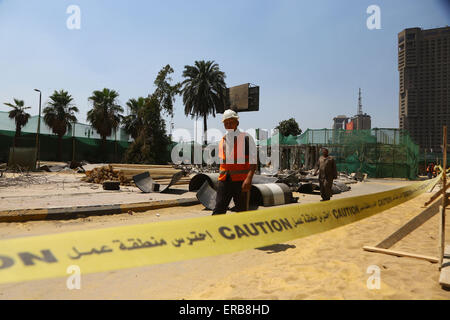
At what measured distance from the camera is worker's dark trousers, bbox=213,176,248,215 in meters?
4.24

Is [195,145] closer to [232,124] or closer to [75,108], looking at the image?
[75,108]

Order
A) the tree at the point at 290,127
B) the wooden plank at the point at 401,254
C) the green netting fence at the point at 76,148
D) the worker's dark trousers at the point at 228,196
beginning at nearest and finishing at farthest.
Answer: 1. the wooden plank at the point at 401,254
2. the worker's dark trousers at the point at 228,196
3. the green netting fence at the point at 76,148
4. the tree at the point at 290,127

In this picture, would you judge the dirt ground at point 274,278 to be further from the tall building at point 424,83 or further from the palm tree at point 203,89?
the palm tree at point 203,89

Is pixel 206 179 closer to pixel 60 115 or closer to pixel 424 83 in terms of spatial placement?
pixel 60 115

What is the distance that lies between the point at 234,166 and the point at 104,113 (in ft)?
120

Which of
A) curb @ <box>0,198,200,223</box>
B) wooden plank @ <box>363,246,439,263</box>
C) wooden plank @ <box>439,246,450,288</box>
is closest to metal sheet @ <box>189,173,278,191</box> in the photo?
curb @ <box>0,198,200,223</box>

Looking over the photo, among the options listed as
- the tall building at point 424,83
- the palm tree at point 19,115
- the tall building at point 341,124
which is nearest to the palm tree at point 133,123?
the palm tree at point 19,115

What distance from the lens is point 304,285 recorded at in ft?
9.53

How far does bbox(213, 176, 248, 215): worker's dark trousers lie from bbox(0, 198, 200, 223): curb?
12.3ft

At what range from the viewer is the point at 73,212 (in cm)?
636

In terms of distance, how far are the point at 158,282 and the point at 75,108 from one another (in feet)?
127

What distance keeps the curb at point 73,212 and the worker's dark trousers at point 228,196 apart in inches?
147

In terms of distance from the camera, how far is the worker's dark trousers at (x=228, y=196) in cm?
424
